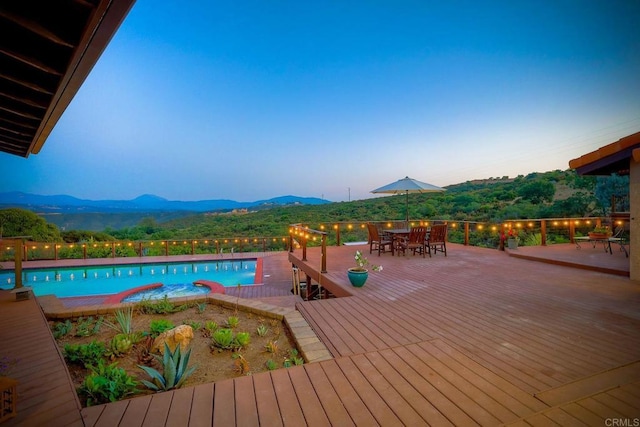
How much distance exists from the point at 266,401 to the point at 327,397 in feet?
1.36

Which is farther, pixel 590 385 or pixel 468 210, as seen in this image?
pixel 468 210

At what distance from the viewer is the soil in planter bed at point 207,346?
2.54 meters

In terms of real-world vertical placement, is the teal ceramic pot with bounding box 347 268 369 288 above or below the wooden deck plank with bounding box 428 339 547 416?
above

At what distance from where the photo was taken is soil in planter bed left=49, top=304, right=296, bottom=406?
2.54 metres

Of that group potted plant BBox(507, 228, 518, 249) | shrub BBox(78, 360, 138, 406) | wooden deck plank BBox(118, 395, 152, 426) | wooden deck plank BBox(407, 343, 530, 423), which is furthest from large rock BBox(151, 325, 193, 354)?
potted plant BBox(507, 228, 518, 249)

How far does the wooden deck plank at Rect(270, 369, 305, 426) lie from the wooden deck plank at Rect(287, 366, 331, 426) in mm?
28

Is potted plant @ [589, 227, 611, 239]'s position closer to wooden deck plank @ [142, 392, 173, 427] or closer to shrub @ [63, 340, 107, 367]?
wooden deck plank @ [142, 392, 173, 427]

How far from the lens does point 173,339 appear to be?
2957mm

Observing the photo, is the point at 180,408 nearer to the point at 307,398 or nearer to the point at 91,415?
the point at 91,415

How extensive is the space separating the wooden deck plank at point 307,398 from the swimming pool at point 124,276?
7.42 meters

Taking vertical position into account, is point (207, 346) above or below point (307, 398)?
below

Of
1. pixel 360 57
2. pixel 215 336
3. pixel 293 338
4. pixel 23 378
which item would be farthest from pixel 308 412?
pixel 360 57

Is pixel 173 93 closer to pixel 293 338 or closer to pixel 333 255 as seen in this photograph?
pixel 333 255

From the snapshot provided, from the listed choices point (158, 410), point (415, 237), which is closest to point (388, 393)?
point (158, 410)
